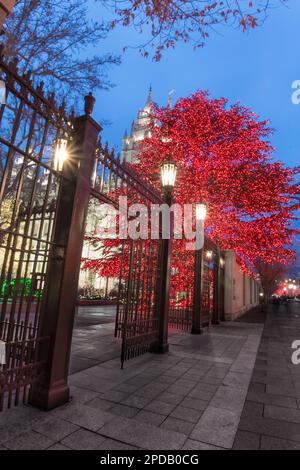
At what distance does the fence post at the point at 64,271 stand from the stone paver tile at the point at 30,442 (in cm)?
62

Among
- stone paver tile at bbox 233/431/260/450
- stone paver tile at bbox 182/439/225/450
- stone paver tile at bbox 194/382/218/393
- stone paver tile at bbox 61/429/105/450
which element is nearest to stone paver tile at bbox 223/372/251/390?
stone paver tile at bbox 194/382/218/393

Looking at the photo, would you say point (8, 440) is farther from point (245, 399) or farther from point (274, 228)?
point (274, 228)

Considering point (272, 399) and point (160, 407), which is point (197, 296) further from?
point (160, 407)

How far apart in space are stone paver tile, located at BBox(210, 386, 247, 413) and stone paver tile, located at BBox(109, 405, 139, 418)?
3.81 feet

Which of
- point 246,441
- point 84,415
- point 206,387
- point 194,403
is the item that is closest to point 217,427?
point 246,441

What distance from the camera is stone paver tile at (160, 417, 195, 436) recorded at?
304cm

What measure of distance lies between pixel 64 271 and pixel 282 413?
354cm

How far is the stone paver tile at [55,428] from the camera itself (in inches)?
109

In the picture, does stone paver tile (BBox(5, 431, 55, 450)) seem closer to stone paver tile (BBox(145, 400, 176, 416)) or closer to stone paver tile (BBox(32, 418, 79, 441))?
stone paver tile (BBox(32, 418, 79, 441))

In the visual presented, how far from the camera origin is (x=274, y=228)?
47.6 feet

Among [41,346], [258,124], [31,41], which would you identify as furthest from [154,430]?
[258,124]

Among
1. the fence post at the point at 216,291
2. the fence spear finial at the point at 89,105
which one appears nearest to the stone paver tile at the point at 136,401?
the fence spear finial at the point at 89,105

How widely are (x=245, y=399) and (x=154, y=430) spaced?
6.03 ft
